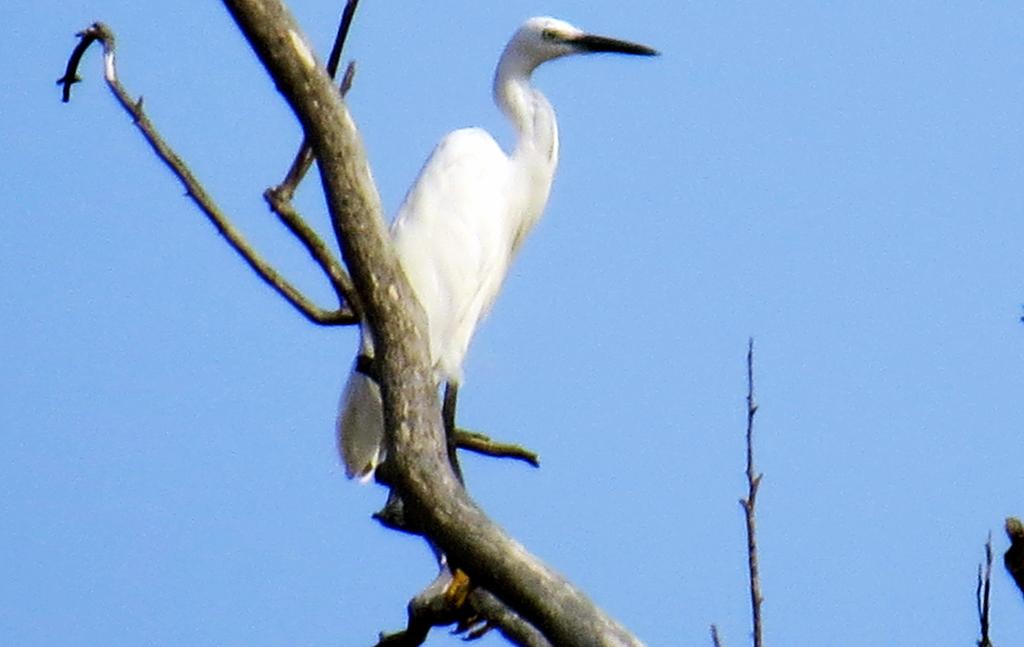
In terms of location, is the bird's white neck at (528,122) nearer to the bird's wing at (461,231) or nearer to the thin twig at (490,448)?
the bird's wing at (461,231)

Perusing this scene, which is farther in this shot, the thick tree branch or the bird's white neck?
the bird's white neck

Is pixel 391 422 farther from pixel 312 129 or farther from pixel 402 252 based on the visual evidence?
pixel 402 252

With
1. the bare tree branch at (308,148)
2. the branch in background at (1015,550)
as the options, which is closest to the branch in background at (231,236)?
the bare tree branch at (308,148)

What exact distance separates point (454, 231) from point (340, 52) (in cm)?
→ 318

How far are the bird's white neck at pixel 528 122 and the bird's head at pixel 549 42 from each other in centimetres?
3

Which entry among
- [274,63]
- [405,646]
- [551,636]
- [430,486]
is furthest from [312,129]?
[405,646]

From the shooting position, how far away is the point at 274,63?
2.58m

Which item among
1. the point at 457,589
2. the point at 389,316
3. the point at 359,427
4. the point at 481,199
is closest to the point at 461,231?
the point at 481,199

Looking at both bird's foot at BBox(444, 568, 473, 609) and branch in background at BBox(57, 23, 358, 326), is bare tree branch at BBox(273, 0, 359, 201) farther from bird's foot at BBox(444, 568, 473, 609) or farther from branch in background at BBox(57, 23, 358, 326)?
bird's foot at BBox(444, 568, 473, 609)

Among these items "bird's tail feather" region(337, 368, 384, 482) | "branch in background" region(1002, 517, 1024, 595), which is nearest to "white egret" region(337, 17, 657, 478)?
Answer: "bird's tail feather" region(337, 368, 384, 482)

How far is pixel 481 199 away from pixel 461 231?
0.43 feet

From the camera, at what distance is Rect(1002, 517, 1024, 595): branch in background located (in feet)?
6.37

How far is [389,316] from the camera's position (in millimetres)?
2568

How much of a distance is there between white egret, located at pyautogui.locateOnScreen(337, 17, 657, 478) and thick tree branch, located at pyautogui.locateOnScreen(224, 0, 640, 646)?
302 centimetres
